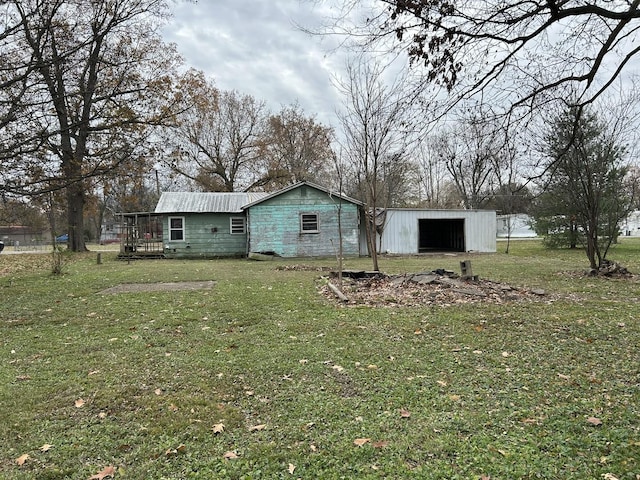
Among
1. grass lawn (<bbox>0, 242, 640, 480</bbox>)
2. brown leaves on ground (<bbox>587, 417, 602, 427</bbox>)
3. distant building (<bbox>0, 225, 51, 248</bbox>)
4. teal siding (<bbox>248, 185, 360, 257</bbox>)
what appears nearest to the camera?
grass lawn (<bbox>0, 242, 640, 480</bbox>)

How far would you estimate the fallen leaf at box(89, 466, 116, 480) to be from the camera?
2455 millimetres

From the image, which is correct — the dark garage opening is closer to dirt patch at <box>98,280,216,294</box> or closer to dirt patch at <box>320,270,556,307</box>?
dirt patch at <box>320,270,556,307</box>

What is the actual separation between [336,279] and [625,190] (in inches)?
614

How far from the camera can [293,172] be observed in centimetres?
3762

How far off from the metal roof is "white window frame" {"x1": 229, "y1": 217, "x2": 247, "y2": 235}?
0.54m

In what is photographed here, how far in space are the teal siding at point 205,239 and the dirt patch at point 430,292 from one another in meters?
13.1

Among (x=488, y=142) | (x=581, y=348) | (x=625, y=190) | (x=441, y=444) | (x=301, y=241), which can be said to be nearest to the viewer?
(x=441, y=444)

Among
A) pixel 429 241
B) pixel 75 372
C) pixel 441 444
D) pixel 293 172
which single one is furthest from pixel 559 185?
pixel 293 172

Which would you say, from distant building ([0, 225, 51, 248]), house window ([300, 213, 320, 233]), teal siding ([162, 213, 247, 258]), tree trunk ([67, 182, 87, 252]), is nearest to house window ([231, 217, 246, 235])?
teal siding ([162, 213, 247, 258])

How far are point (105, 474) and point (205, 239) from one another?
20.2m

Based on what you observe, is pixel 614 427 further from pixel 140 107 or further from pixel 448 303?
pixel 140 107

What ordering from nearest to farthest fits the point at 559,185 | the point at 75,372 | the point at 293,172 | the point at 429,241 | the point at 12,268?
→ the point at 75,372 → the point at 559,185 → the point at 12,268 → the point at 429,241 → the point at 293,172

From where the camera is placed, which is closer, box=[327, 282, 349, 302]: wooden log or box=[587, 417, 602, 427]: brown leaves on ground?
box=[587, 417, 602, 427]: brown leaves on ground

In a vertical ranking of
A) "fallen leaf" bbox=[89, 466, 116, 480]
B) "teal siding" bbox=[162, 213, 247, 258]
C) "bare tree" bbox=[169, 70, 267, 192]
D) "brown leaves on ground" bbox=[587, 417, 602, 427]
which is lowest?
"fallen leaf" bbox=[89, 466, 116, 480]
